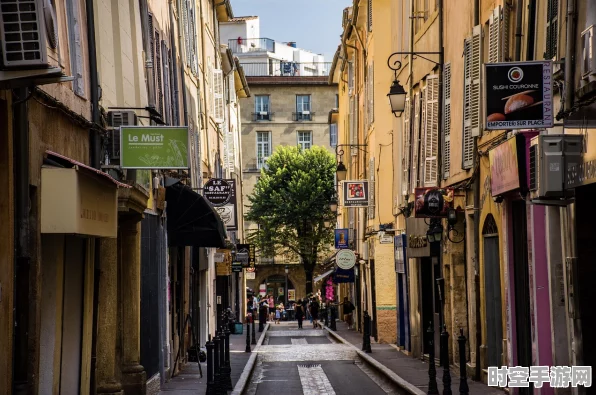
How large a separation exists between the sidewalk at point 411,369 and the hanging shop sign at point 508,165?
3.45 metres

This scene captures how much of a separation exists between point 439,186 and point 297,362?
7967 millimetres

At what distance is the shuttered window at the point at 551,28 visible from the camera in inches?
571

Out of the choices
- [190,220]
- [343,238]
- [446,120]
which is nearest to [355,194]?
[343,238]

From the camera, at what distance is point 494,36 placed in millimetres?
18562

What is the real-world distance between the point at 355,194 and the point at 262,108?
45298mm

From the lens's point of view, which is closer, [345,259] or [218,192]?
[218,192]

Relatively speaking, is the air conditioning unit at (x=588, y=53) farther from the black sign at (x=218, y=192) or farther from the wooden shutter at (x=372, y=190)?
the wooden shutter at (x=372, y=190)

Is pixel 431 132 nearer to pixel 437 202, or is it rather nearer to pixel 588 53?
pixel 437 202

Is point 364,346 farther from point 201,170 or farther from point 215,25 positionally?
point 215,25

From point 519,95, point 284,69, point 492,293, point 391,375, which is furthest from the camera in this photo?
point 284,69

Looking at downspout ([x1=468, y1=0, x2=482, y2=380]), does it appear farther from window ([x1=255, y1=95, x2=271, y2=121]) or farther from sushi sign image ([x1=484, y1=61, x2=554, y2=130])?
window ([x1=255, y1=95, x2=271, y2=121])

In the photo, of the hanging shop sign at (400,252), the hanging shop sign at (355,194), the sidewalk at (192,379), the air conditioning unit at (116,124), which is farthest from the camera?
the hanging shop sign at (355,194)

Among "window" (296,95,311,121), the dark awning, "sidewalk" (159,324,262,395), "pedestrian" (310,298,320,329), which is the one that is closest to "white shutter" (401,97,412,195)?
"sidewalk" (159,324,262,395)

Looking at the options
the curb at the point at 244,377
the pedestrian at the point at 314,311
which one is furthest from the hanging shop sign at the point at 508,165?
the pedestrian at the point at 314,311
